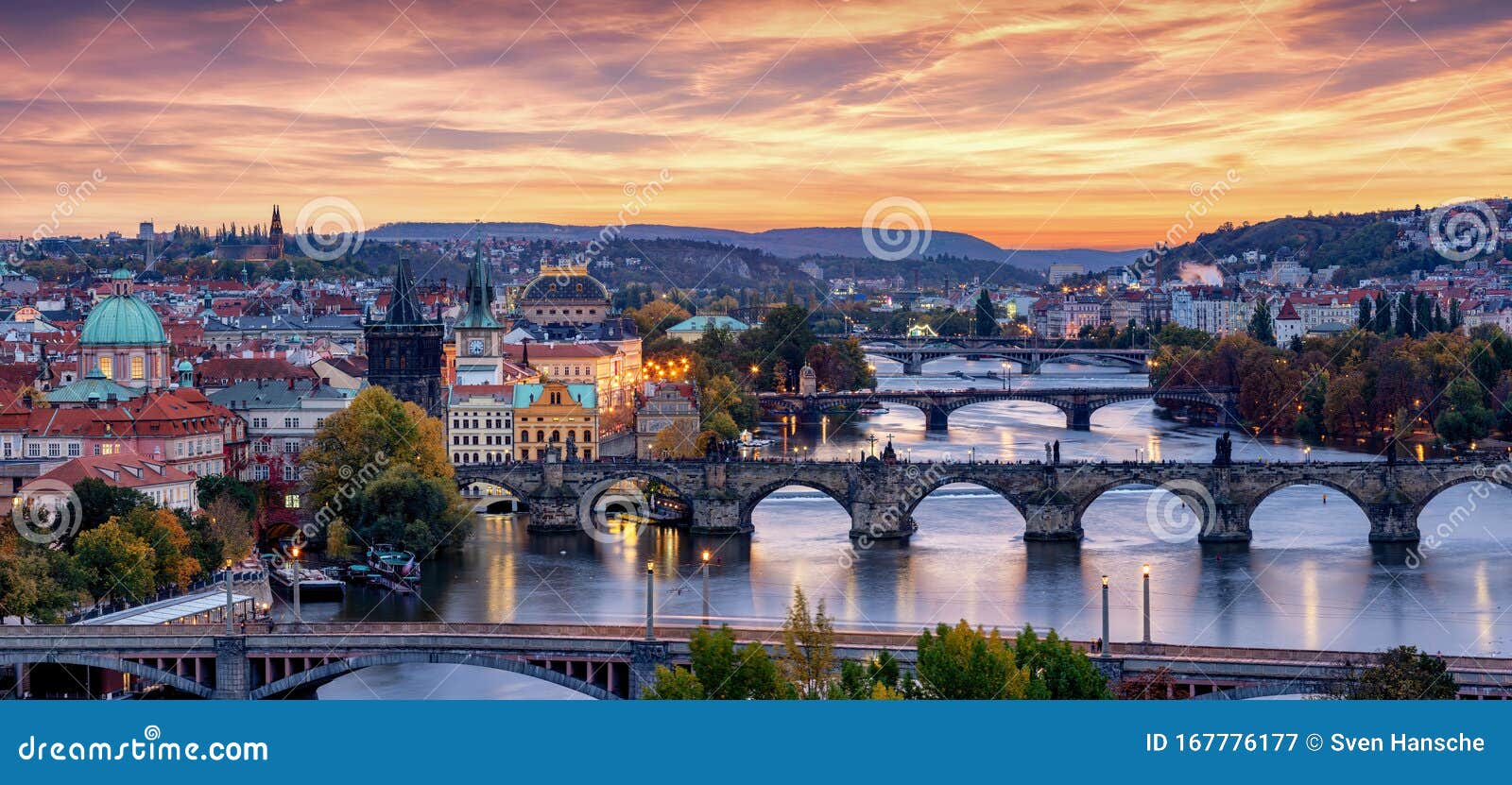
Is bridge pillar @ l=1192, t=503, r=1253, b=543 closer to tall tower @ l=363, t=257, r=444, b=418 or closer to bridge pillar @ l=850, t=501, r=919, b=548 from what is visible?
bridge pillar @ l=850, t=501, r=919, b=548

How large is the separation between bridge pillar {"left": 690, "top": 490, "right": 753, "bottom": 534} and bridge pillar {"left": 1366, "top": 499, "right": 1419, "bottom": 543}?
Answer: 28.1 ft

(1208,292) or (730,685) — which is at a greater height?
(1208,292)

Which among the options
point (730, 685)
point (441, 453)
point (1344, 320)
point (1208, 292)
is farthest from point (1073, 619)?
point (1208, 292)

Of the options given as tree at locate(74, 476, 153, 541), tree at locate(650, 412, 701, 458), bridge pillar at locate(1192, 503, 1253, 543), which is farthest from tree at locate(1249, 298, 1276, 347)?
tree at locate(74, 476, 153, 541)

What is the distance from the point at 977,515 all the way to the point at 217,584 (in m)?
12.0

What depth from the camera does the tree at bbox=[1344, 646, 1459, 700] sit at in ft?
48.3

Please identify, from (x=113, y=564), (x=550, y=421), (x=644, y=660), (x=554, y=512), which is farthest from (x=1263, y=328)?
(x=644, y=660)

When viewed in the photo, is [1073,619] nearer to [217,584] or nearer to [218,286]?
[217,584]

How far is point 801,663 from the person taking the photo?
52.0 ft

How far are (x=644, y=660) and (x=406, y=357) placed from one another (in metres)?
20.0

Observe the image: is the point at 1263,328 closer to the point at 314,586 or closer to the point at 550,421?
the point at 550,421

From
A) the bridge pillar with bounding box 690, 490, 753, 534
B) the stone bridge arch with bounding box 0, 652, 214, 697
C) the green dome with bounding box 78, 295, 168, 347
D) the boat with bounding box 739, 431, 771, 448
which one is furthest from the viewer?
the boat with bounding box 739, 431, 771, 448

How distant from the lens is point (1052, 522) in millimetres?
28812

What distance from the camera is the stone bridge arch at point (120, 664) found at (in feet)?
59.1
